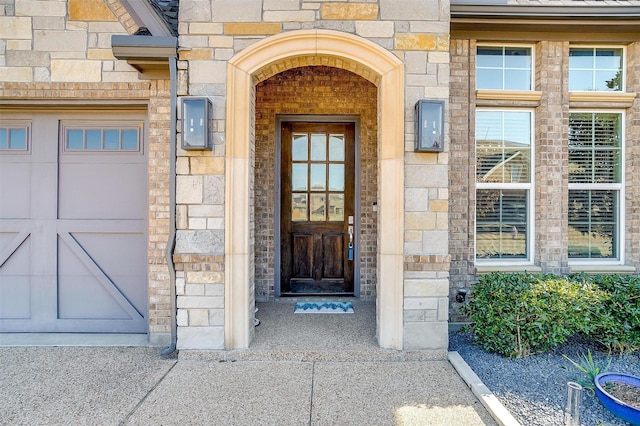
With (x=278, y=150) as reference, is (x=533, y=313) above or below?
below

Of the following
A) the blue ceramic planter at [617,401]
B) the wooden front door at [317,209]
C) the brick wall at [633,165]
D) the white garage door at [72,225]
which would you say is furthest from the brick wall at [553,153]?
the white garage door at [72,225]

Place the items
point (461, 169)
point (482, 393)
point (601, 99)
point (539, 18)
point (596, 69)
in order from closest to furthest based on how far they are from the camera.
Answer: point (482, 393) < point (539, 18) < point (461, 169) < point (601, 99) < point (596, 69)

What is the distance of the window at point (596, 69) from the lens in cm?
422

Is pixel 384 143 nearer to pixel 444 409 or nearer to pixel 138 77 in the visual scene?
pixel 444 409

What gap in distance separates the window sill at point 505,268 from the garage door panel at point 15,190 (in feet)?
17.1

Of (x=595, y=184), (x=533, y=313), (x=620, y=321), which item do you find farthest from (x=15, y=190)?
(x=595, y=184)

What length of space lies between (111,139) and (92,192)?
0.64 metres

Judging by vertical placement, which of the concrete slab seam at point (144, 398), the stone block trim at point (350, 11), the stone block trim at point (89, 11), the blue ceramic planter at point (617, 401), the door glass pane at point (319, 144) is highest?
the stone block trim at point (89, 11)

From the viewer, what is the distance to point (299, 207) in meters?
5.04

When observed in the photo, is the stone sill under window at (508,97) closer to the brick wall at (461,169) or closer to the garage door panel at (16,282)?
the brick wall at (461,169)

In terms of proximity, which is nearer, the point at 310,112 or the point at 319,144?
the point at 310,112

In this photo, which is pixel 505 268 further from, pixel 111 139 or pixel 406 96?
pixel 111 139

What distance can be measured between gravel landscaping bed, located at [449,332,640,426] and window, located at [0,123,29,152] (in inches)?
205

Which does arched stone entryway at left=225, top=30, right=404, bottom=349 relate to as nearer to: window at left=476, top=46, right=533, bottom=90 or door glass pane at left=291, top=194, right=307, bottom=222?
window at left=476, top=46, right=533, bottom=90
